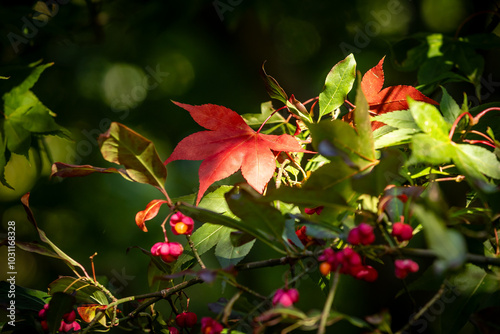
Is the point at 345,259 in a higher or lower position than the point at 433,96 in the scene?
higher

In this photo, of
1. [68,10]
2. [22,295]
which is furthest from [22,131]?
[68,10]

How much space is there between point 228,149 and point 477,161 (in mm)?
308

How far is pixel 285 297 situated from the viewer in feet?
1.22

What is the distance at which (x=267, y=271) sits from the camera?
1.95 meters

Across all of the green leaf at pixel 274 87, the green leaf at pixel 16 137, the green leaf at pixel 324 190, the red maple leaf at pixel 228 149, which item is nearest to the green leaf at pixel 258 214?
the green leaf at pixel 324 190

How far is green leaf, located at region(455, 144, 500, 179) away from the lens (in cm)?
42

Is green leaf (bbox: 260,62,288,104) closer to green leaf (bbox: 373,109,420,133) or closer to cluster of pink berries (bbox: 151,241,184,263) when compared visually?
green leaf (bbox: 373,109,420,133)

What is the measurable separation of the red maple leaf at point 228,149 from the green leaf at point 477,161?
0.18 meters

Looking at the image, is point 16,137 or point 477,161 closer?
point 477,161

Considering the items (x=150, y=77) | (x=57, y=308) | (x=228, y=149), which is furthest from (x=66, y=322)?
(x=150, y=77)

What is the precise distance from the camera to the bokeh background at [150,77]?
5.57ft

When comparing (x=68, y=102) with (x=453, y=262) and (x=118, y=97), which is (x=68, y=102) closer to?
(x=118, y=97)

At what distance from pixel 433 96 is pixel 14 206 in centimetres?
188

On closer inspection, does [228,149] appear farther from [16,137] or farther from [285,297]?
[16,137]
